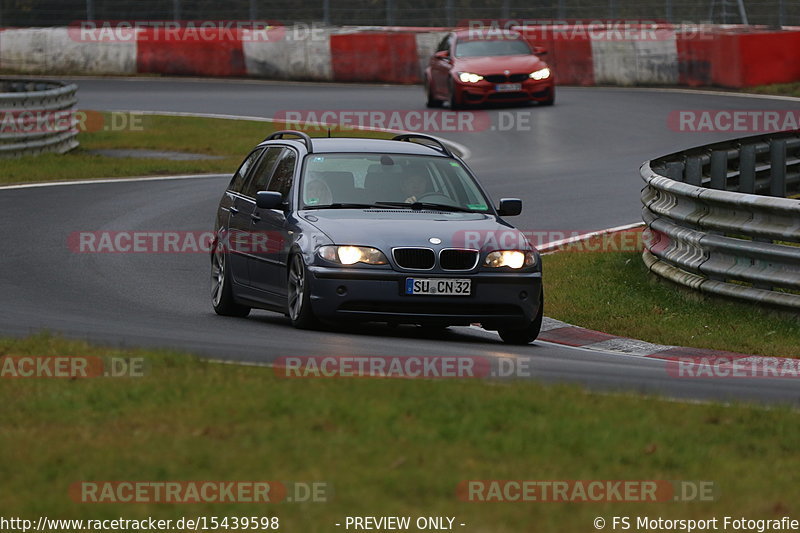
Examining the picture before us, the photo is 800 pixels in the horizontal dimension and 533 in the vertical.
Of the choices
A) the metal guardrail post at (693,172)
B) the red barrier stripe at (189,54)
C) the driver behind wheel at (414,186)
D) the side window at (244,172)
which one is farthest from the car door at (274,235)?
the red barrier stripe at (189,54)

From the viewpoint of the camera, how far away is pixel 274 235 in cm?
1245

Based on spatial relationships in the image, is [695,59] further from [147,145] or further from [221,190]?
[221,190]

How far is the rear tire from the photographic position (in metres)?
11.9

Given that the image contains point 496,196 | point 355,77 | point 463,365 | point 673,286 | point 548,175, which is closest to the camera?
point 463,365

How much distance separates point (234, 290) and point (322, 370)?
4.42m

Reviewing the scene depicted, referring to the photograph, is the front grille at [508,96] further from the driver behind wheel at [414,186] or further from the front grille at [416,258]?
the front grille at [416,258]

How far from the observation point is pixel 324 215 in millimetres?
12117

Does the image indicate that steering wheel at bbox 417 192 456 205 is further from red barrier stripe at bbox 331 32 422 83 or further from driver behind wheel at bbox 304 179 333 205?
red barrier stripe at bbox 331 32 422 83

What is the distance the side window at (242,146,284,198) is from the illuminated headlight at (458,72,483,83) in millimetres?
18901

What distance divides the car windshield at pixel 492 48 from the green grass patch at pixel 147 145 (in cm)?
457

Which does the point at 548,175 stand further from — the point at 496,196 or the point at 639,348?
the point at 639,348

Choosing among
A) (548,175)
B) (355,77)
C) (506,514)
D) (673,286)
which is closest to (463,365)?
(506,514)

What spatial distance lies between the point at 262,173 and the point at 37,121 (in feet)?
44.8

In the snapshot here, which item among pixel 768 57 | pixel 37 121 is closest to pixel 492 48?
pixel 768 57
